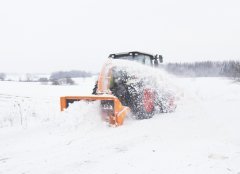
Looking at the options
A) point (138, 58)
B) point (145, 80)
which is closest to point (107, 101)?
point (145, 80)

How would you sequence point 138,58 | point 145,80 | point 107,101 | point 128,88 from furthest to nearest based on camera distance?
1. point 138,58
2. point 145,80
3. point 128,88
4. point 107,101

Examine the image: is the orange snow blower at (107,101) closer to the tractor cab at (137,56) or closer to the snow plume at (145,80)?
the snow plume at (145,80)

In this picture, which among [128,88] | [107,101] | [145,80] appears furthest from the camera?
[145,80]

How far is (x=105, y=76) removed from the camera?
24.9ft

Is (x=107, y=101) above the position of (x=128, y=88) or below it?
below

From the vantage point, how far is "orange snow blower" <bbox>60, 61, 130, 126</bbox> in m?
6.80

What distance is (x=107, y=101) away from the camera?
7070 mm

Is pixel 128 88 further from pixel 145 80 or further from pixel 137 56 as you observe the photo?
pixel 137 56

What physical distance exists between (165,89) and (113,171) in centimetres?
486

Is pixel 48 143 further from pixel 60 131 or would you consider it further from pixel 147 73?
pixel 147 73

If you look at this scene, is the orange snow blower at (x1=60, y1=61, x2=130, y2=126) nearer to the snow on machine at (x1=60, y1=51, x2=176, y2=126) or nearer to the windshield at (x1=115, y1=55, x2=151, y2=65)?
the snow on machine at (x1=60, y1=51, x2=176, y2=126)

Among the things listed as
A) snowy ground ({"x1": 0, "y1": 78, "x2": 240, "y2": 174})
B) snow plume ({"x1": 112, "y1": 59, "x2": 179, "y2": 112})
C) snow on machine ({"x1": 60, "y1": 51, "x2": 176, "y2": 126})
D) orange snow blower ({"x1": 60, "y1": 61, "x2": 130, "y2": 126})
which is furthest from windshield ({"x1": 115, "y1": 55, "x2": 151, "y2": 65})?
snowy ground ({"x1": 0, "y1": 78, "x2": 240, "y2": 174})

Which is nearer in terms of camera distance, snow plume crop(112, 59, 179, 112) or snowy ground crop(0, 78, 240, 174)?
snowy ground crop(0, 78, 240, 174)

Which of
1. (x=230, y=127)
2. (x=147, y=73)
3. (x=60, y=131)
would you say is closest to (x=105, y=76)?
(x=147, y=73)
